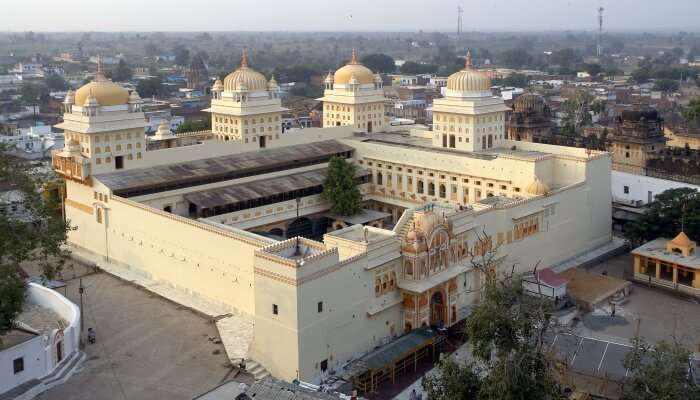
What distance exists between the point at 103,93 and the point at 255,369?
59.5 feet

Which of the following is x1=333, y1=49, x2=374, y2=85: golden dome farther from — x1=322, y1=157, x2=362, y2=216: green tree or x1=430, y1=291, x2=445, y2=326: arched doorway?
x1=430, y1=291, x2=445, y2=326: arched doorway

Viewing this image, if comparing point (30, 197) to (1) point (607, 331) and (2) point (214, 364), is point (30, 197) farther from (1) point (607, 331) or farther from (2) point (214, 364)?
(1) point (607, 331)

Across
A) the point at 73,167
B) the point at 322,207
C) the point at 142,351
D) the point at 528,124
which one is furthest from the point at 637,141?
the point at 142,351

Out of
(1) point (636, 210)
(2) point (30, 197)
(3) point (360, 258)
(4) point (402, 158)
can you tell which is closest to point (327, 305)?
(3) point (360, 258)

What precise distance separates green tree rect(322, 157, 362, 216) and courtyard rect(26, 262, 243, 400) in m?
12.0

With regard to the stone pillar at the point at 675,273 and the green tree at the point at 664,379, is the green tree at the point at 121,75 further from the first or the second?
the green tree at the point at 664,379

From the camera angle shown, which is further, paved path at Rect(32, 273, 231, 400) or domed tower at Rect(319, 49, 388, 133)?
domed tower at Rect(319, 49, 388, 133)

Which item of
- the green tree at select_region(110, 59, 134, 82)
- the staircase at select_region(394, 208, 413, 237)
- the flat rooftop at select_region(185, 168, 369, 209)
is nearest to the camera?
the staircase at select_region(394, 208, 413, 237)

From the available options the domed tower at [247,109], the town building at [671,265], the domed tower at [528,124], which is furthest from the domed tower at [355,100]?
the town building at [671,265]

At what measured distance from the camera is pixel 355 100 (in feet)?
160

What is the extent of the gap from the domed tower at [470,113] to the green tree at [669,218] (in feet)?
29.6

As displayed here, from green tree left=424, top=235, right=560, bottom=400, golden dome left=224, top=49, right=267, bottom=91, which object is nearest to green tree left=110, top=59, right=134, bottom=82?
golden dome left=224, top=49, right=267, bottom=91

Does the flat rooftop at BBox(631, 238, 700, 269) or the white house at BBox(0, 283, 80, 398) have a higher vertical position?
the flat rooftop at BBox(631, 238, 700, 269)

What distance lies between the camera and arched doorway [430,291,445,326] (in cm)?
2981
